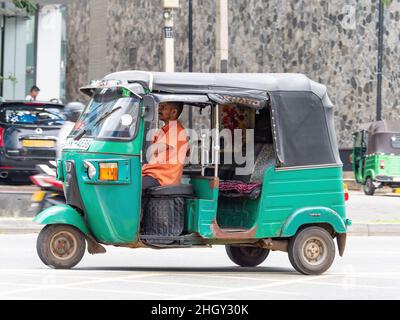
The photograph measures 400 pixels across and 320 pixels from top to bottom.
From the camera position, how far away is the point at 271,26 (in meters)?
49.3

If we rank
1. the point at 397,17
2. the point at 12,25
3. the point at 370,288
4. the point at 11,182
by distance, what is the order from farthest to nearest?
the point at 397,17
the point at 12,25
the point at 11,182
the point at 370,288

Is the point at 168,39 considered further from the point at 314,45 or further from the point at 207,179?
the point at 314,45

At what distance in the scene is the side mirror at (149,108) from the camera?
42.1 feet

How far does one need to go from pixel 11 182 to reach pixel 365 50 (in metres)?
25.7

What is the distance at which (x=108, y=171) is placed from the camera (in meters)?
12.9

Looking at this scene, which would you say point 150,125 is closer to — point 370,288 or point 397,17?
point 370,288

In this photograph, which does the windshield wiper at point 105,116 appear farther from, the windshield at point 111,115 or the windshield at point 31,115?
the windshield at point 31,115

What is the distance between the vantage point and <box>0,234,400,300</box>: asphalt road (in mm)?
11086

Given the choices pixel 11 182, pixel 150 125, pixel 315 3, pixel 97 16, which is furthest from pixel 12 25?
pixel 150 125

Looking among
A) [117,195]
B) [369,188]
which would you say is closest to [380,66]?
[369,188]

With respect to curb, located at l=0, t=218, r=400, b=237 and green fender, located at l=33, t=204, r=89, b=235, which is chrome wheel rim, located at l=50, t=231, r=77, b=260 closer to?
green fender, located at l=33, t=204, r=89, b=235

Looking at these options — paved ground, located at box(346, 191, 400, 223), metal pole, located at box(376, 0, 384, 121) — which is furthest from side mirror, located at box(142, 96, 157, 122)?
metal pole, located at box(376, 0, 384, 121)

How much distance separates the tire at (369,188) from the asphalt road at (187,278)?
64.5 feet

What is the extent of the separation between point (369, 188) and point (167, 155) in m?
24.2
